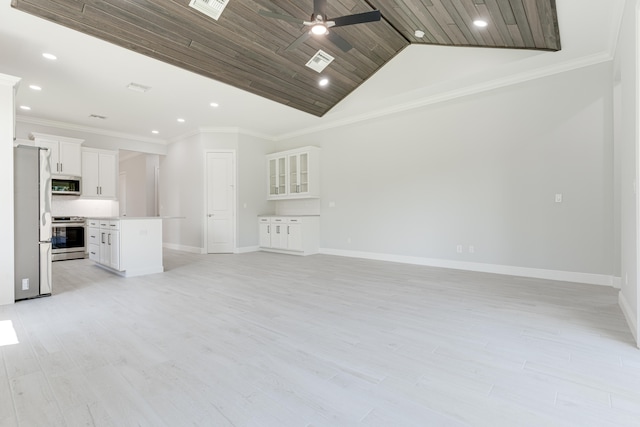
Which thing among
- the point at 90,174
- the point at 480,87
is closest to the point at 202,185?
the point at 90,174

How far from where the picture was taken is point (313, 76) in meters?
5.21

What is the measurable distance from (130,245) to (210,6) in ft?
12.0

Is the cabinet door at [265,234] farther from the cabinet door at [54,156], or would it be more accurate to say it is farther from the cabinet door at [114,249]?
the cabinet door at [54,156]

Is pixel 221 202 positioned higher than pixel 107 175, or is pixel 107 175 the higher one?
pixel 107 175

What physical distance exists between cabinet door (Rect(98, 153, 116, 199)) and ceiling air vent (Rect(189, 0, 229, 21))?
18.1ft

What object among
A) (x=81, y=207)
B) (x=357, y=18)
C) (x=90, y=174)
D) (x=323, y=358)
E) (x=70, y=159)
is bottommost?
(x=323, y=358)

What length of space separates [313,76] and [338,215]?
3.10 meters

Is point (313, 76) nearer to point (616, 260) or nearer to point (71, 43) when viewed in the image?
point (71, 43)

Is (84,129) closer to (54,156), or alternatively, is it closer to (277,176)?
(54,156)

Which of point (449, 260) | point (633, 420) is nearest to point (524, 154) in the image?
point (449, 260)

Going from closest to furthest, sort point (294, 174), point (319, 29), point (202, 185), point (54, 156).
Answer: point (319, 29), point (54, 156), point (202, 185), point (294, 174)

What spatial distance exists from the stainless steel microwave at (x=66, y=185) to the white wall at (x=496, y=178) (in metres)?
6.04

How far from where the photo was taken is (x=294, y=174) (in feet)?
25.4

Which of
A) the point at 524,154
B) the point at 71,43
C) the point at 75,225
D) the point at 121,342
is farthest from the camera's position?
the point at 75,225
